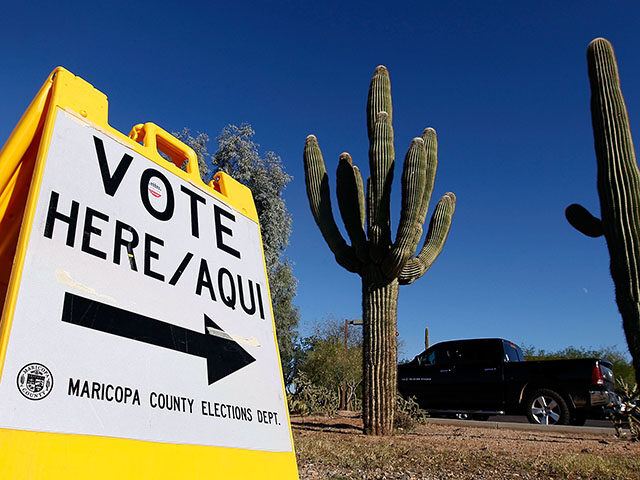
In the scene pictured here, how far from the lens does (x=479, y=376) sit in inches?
407

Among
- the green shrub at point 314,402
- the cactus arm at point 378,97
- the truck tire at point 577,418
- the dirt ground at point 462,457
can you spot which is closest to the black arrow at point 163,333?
the dirt ground at point 462,457

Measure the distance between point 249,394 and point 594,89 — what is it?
6773mm

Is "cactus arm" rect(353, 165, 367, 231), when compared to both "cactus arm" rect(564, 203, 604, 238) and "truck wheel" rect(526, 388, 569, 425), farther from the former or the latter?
"truck wheel" rect(526, 388, 569, 425)

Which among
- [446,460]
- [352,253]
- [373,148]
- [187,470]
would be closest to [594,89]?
[373,148]

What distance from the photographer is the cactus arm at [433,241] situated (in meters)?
8.08

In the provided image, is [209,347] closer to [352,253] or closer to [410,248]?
[410,248]

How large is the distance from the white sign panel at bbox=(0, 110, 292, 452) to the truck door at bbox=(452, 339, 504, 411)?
386 inches

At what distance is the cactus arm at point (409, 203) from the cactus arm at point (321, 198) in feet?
3.39

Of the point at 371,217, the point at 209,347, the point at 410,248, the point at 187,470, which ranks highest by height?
the point at 371,217

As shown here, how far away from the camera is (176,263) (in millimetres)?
1273

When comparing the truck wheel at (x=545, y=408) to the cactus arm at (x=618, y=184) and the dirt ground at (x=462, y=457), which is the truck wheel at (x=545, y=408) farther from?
the cactus arm at (x=618, y=184)

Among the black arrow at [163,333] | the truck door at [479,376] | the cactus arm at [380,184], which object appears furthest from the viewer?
the truck door at [479,376]

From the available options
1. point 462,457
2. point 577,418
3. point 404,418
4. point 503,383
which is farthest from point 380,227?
point 577,418

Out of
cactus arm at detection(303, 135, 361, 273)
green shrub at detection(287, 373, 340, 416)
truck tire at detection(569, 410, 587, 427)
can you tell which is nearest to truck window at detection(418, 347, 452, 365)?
green shrub at detection(287, 373, 340, 416)
